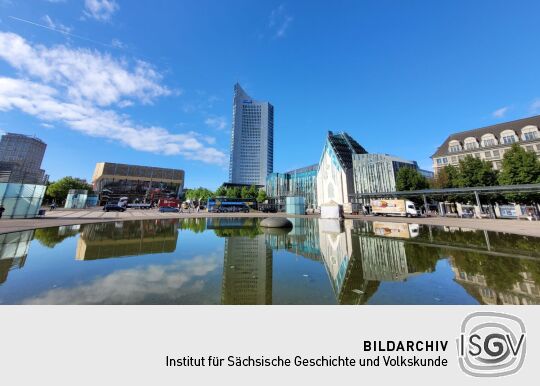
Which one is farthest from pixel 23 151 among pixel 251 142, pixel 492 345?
pixel 492 345

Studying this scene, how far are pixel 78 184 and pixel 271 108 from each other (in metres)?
143

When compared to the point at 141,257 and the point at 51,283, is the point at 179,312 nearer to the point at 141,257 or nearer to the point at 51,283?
the point at 51,283

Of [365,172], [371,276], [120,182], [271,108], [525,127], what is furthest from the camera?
[271,108]

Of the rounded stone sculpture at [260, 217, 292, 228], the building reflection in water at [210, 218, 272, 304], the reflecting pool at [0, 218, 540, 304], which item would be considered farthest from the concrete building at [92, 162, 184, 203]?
the building reflection in water at [210, 218, 272, 304]

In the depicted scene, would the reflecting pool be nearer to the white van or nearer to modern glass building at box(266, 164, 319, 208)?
the white van

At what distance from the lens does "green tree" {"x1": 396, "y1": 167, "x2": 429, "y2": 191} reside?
168 ft

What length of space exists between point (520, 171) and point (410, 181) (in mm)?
18683

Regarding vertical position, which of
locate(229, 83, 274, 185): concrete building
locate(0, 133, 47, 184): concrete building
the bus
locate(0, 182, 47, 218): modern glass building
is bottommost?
locate(0, 182, 47, 218): modern glass building

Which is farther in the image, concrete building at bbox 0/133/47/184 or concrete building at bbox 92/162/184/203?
concrete building at bbox 92/162/184/203

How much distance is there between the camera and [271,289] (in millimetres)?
6258

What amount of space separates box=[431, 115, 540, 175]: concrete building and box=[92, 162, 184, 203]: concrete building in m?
131

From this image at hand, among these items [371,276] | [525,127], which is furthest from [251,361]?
[525,127]

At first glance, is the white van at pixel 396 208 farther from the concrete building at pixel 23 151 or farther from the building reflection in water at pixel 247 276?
the concrete building at pixel 23 151

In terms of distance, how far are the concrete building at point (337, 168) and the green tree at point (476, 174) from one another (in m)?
27.4
